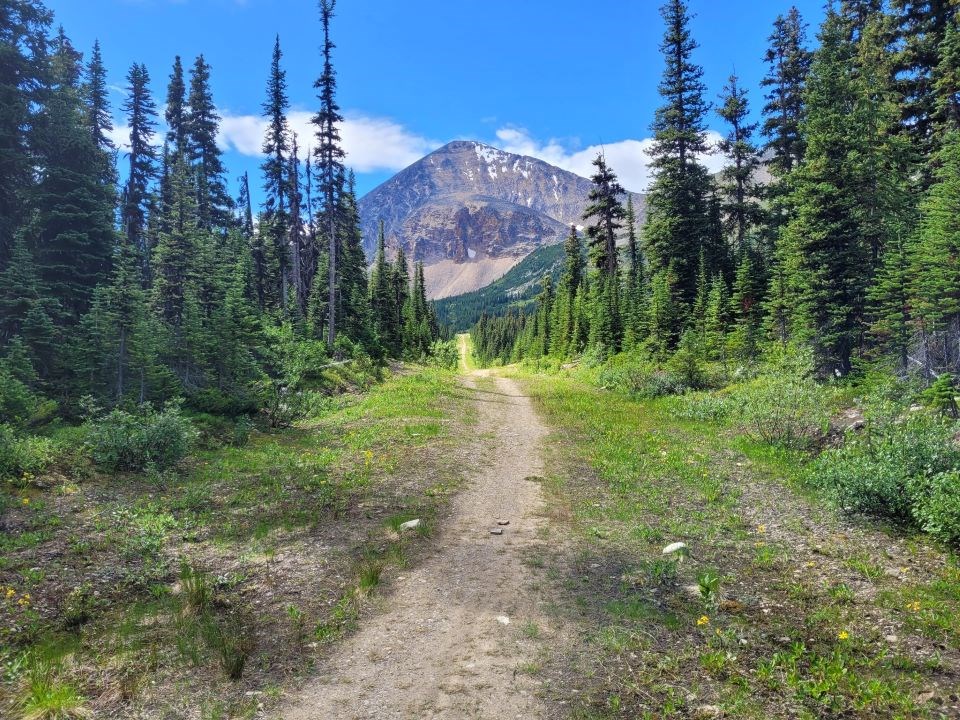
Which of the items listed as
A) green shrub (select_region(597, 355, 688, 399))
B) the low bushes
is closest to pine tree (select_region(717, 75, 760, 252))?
green shrub (select_region(597, 355, 688, 399))

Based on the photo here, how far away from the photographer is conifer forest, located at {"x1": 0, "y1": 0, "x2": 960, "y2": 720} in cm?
520

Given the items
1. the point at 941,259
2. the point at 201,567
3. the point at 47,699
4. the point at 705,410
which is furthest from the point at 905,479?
the point at 47,699

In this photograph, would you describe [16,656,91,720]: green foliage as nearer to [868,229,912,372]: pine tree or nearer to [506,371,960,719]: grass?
[506,371,960,719]: grass

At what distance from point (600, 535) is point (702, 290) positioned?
84.3 ft

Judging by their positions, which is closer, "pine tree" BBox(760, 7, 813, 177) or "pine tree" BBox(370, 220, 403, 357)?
"pine tree" BBox(760, 7, 813, 177)

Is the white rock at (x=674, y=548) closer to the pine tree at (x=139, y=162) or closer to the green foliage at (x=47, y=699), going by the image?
the green foliage at (x=47, y=699)

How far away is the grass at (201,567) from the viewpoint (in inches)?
208

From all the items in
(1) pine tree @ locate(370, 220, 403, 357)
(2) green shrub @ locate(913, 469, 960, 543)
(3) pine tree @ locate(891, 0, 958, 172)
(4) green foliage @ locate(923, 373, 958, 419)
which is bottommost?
(2) green shrub @ locate(913, 469, 960, 543)

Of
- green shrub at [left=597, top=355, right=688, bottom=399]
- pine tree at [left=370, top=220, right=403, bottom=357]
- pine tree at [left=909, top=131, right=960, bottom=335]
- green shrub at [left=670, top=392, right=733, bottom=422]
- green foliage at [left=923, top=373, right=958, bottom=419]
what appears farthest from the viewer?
pine tree at [left=370, top=220, right=403, bottom=357]

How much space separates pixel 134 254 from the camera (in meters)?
31.4

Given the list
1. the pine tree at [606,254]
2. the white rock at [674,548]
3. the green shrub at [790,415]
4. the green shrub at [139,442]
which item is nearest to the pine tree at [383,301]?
the pine tree at [606,254]

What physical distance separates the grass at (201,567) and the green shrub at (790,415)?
876cm

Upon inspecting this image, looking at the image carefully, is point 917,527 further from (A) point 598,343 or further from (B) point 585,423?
(A) point 598,343

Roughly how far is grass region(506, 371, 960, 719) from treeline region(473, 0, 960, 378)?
391 inches
